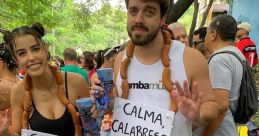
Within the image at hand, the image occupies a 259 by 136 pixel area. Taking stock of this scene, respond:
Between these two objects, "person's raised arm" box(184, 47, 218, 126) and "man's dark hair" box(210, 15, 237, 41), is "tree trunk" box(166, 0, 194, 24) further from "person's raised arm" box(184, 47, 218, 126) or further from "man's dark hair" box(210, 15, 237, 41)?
"person's raised arm" box(184, 47, 218, 126)

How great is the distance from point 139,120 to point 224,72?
3.94ft

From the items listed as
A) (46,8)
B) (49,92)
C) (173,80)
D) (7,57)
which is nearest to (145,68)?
(173,80)

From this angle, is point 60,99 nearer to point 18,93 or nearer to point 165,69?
point 18,93

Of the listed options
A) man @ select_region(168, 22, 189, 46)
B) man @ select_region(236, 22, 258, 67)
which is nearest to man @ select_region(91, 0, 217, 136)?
man @ select_region(168, 22, 189, 46)

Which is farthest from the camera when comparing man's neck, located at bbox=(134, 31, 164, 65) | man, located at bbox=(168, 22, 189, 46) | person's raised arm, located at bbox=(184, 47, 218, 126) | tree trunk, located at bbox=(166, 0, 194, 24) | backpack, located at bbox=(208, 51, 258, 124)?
tree trunk, located at bbox=(166, 0, 194, 24)

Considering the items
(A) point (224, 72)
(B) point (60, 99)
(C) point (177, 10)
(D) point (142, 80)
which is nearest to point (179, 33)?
(A) point (224, 72)

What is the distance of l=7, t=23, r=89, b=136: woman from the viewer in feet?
10.5

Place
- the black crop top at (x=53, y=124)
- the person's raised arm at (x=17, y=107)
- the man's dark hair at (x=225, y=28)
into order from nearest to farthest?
1. the black crop top at (x=53, y=124)
2. the person's raised arm at (x=17, y=107)
3. the man's dark hair at (x=225, y=28)

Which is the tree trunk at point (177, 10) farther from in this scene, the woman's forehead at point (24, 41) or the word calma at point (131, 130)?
the word calma at point (131, 130)

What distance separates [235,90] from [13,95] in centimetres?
203

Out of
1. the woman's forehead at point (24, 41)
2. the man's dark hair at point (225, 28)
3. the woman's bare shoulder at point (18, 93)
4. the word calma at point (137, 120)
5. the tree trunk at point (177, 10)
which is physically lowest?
the word calma at point (137, 120)

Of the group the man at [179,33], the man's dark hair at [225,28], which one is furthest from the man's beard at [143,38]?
the man at [179,33]

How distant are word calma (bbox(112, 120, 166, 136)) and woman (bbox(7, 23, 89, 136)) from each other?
44 cm

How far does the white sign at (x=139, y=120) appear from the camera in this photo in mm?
2670
